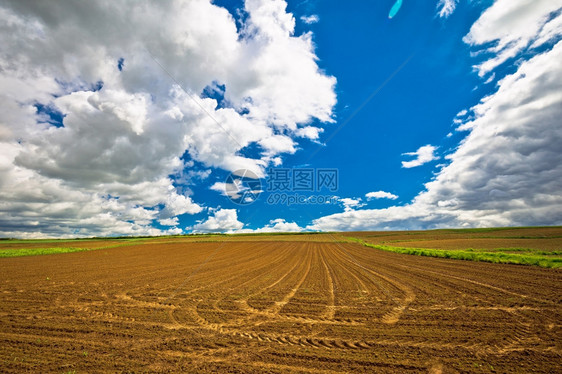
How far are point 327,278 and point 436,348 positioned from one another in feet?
26.8

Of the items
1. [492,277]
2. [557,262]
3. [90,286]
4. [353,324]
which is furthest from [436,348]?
[557,262]

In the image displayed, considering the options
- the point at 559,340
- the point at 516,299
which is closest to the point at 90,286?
the point at 559,340

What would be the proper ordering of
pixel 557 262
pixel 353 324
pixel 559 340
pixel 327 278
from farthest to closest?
1. pixel 557 262
2. pixel 327 278
3. pixel 353 324
4. pixel 559 340

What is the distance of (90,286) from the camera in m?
12.2

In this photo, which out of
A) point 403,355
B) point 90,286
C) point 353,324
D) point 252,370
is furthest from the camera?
point 90,286

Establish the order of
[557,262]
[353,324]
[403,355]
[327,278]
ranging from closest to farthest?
[403,355] < [353,324] < [327,278] < [557,262]

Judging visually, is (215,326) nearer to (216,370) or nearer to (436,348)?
(216,370)

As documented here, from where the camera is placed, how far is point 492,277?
40.8 ft

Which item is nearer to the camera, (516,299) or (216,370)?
(216,370)

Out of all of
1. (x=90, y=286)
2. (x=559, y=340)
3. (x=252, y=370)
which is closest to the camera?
(x=252, y=370)

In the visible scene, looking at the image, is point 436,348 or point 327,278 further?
point 327,278

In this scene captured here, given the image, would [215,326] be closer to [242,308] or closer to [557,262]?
[242,308]

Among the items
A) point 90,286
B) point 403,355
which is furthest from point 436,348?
point 90,286

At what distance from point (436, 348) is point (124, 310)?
882cm
